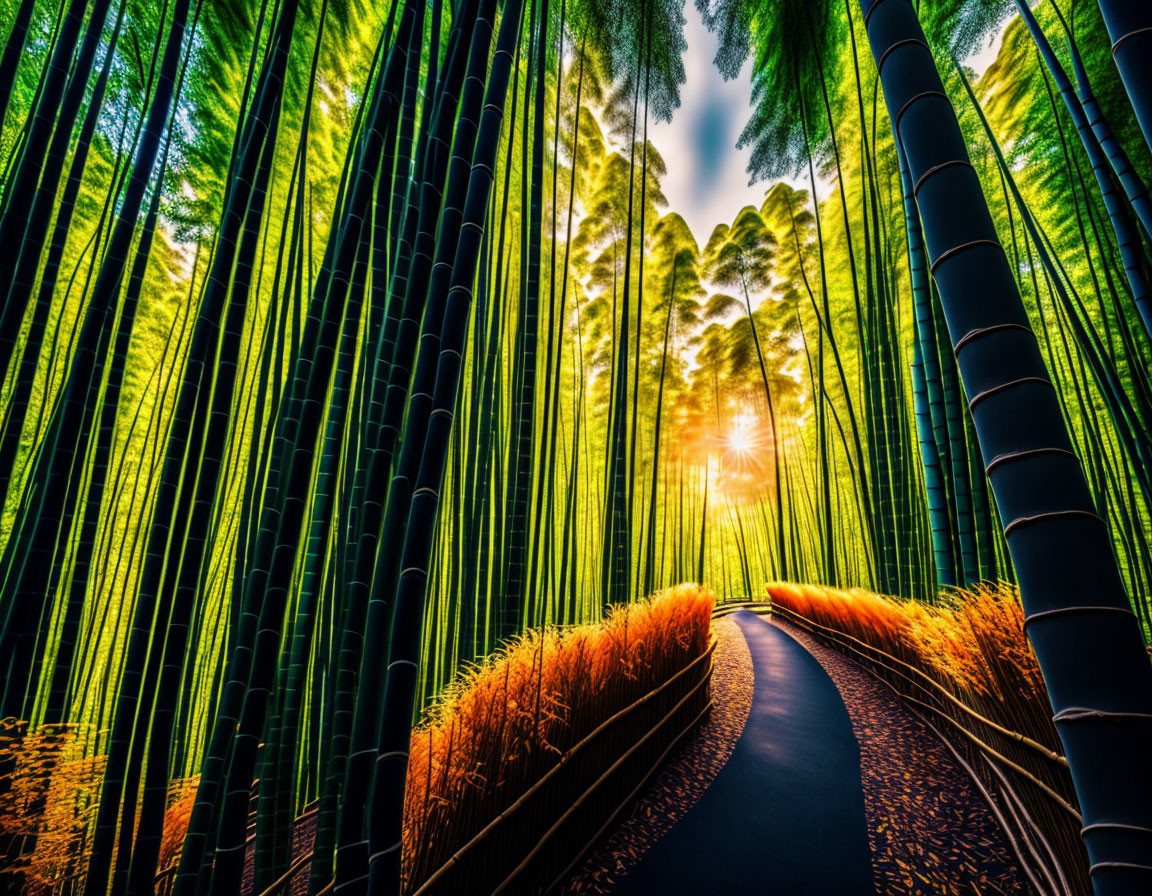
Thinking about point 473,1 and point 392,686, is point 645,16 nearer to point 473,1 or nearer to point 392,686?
point 473,1

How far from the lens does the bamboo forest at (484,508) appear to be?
0.77 metres

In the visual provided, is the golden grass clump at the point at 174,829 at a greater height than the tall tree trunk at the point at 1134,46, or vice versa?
the tall tree trunk at the point at 1134,46

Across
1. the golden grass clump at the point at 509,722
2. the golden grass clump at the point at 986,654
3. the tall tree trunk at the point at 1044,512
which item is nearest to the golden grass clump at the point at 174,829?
the golden grass clump at the point at 509,722

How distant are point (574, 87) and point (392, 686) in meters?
4.25

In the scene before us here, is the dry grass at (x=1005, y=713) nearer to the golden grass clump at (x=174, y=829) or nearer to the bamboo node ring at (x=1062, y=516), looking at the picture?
the bamboo node ring at (x=1062, y=516)

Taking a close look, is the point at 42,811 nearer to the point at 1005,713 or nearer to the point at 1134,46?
the point at 1134,46

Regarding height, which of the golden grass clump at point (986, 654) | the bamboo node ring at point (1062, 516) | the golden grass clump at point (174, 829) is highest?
the bamboo node ring at point (1062, 516)

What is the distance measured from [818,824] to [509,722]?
60.3 inches

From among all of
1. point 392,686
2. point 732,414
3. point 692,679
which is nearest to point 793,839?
point 692,679

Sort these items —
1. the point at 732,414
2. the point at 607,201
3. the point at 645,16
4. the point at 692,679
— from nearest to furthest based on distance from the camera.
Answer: the point at 692,679, the point at 645,16, the point at 607,201, the point at 732,414

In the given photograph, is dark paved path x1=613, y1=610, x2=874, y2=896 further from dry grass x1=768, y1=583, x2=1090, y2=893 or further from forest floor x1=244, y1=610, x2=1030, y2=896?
dry grass x1=768, y1=583, x2=1090, y2=893

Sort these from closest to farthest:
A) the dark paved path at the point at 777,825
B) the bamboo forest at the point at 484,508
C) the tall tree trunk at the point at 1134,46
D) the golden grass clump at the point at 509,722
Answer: the tall tree trunk at the point at 1134,46 < the bamboo forest at the point at 484,508 < the golden grass clump at the point at 509,722 < the dark paved path at the point at 777,825

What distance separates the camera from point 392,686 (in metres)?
0.80

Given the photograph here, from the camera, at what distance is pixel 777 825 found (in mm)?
2041
